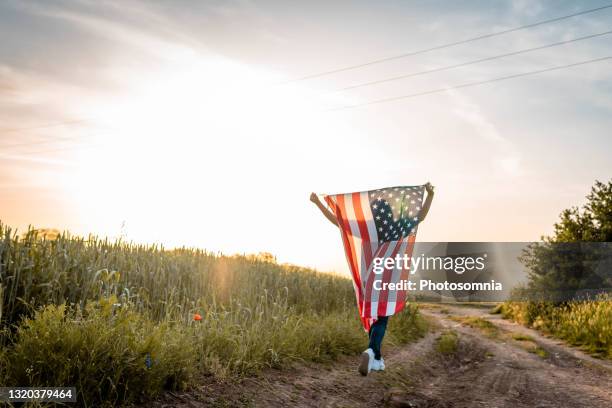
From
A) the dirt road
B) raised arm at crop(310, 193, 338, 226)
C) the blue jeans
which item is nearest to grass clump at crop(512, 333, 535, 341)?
the dirt road

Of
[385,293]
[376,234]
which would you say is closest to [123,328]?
[385,293]

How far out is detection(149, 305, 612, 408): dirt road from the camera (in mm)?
6781

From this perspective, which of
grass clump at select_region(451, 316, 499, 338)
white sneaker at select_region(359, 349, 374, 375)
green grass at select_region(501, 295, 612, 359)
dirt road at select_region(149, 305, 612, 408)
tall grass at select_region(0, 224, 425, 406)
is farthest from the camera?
grass clump at select_region(451, 316, 499, 338)

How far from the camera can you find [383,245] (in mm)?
8641

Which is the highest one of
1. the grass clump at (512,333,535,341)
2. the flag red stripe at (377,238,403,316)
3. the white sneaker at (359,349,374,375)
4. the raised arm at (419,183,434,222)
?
the raised arm at (419,183,434,222)

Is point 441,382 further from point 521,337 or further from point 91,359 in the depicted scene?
point 521,337

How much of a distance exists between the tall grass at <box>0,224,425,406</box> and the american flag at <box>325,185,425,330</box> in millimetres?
1470

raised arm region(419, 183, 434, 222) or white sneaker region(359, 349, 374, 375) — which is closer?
white sneaker region(359, 349, 374, 375)

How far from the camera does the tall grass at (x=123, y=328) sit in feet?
16.5

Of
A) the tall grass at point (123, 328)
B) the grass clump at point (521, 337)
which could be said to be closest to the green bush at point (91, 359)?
the tall grass at point (123, 328)

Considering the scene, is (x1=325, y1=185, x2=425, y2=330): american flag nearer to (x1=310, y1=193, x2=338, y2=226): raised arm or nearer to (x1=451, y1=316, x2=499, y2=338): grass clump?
(x1=310, y1=193, x2=338, y2=226): raised arm

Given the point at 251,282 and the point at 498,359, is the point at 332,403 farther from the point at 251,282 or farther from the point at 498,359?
the point at 498,359

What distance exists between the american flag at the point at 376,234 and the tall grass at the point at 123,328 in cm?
147

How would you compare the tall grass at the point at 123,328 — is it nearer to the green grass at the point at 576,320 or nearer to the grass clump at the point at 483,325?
the green grass at the point at 576,320
